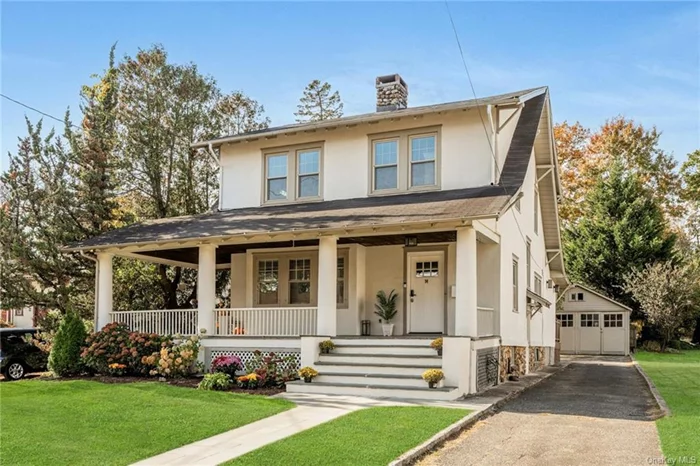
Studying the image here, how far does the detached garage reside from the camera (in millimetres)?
31062

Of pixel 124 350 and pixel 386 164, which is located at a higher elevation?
pixel 386 164

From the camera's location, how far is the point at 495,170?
15141mm

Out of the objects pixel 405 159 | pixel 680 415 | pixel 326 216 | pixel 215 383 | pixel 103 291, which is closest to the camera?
pixel 680 415

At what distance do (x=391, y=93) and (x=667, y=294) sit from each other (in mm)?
20417

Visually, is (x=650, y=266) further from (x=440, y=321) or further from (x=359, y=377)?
(x=359, y=377)

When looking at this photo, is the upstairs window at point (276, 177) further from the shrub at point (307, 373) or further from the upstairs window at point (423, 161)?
the shrub at point (307, 373)

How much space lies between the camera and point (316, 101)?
37.5 m

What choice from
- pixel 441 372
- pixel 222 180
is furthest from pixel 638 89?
pixel 222 180

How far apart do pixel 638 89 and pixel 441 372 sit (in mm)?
10331

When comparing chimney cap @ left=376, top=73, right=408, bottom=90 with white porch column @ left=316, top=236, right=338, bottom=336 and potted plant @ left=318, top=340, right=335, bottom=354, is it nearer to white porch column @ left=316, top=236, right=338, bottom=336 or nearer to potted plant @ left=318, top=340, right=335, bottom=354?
white porch column @ left=316, top=236, right=338, bottom=336

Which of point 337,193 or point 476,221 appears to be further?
point 337,193

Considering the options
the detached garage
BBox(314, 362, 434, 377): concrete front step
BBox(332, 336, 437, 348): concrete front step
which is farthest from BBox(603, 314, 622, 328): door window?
BBox(314, 362, 434, 377): concrete front step

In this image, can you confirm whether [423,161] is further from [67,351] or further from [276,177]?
[67,351]

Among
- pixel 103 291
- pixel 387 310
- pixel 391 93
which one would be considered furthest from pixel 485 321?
pixel 103 291
